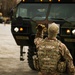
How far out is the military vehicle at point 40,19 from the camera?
10.5m

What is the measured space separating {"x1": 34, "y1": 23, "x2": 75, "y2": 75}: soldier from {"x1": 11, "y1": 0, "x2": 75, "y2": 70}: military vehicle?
16.2 ft

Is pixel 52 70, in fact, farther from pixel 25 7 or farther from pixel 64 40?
pixel 25 7

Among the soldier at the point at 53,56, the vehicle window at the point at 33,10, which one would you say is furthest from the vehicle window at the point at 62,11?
the soldier at the point at 53,56

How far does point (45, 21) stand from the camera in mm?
10641

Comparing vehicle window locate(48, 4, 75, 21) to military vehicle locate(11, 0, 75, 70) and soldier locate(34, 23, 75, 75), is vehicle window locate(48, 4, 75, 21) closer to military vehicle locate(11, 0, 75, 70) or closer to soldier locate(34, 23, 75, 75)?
military vehicle locate(11, 0, 75, 70)

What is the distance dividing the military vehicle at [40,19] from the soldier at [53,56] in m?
4.94

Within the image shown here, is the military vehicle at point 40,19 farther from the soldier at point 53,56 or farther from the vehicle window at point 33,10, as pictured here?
the soldier at point 53,56

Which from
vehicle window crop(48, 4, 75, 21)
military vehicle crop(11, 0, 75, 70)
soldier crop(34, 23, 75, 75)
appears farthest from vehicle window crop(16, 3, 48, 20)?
soldier crop(34, 23, 75, 75)

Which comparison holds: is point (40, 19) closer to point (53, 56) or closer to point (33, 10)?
point (33, 10)

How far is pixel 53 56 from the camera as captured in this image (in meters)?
5.39

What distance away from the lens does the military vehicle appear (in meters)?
10.5

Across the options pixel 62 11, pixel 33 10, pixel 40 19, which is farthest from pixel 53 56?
pixel 33 10

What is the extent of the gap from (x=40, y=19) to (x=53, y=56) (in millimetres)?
5427

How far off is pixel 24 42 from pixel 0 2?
323 ft
